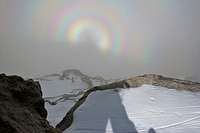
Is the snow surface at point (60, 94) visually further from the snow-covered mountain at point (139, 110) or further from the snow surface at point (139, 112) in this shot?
the snow surface at point (139, 112)

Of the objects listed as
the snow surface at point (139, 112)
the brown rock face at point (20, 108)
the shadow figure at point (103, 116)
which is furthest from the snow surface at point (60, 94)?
the brown rock face at point (20, 108)

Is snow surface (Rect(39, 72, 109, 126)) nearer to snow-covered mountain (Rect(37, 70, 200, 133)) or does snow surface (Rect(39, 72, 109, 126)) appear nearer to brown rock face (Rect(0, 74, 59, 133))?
snow-covered mountain (Rect(37, 70, 200, 133))

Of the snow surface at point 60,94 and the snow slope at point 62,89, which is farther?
the snow slope at point 62,89

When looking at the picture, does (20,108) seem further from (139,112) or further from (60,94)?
(60,94)

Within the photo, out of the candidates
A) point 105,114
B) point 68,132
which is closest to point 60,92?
point 105,114

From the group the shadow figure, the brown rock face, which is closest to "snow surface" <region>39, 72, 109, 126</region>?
the shadow figure

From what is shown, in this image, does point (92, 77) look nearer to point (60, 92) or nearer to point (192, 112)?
point (60, 92)

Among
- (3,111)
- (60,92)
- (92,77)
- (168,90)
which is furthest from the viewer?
(92,77)
